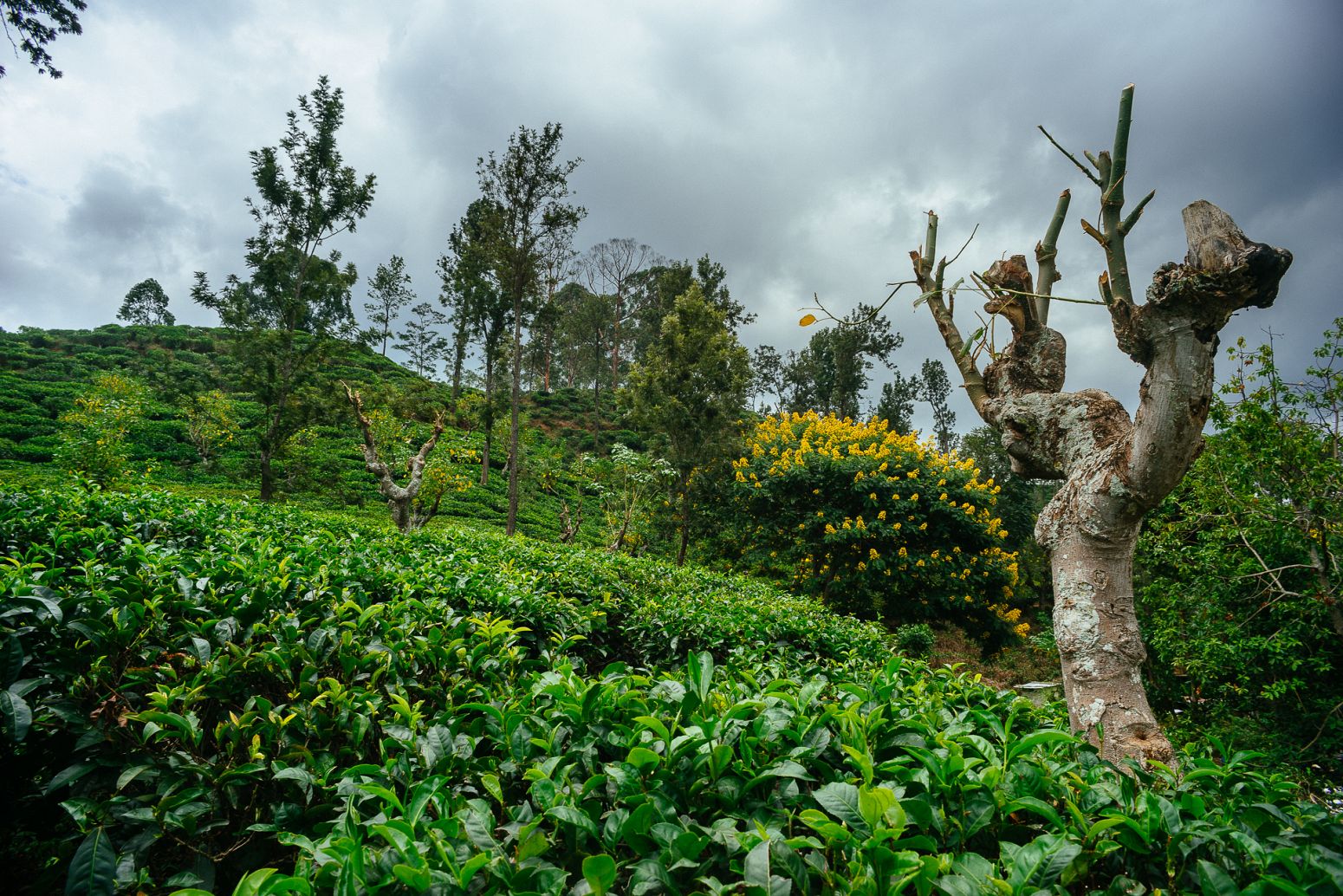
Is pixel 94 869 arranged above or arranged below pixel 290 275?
below

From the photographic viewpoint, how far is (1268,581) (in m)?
6.36

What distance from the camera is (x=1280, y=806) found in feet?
4.50

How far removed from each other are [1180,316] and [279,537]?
5.07 meters

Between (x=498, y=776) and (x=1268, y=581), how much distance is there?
337 inches

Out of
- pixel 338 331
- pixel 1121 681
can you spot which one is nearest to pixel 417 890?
pixel 1121 681

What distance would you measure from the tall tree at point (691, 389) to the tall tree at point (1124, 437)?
9.52 meters

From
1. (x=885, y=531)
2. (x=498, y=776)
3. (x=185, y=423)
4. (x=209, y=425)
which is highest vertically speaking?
(x=185, y=423)

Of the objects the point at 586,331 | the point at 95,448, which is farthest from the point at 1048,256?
the point at 586,331

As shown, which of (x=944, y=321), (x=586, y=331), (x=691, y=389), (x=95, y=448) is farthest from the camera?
(x=586, y=331)

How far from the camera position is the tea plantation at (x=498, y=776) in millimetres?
1025

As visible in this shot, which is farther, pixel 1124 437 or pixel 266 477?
pixel 266 477

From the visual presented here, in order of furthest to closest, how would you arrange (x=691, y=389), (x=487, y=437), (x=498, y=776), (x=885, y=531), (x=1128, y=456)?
1. (x=487, y=437)
2. (x=691, y=389)
3. (x=885, y=531)
4. (x=1128, y=456)
5. (x=498, y=776)

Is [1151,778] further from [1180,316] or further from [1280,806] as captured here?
[1180,316]

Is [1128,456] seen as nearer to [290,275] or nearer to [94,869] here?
[94,869]
